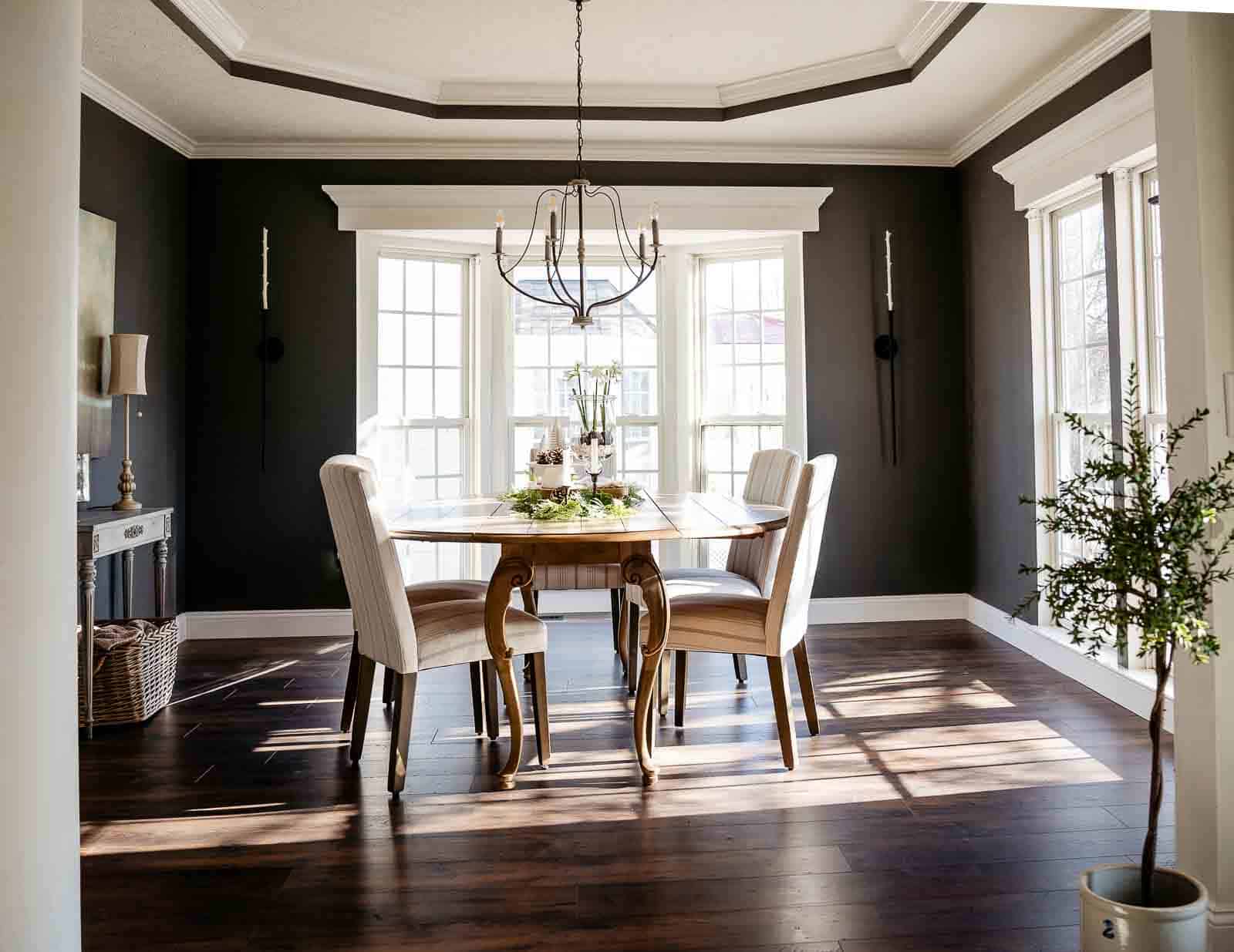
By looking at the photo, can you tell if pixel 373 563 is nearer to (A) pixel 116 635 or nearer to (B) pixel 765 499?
(A) pixel 116 635

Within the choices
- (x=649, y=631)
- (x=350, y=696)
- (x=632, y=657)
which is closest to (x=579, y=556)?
(x=649, y=631)

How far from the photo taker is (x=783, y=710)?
2.94 m

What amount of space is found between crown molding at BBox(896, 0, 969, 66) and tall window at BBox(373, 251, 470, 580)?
2.59 meters

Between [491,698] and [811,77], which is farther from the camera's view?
[811,77]

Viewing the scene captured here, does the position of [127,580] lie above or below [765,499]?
below

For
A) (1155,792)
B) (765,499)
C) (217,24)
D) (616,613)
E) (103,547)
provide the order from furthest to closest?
(616,613)
(765,499)
(217,24)
(103,547)
(1155,792)

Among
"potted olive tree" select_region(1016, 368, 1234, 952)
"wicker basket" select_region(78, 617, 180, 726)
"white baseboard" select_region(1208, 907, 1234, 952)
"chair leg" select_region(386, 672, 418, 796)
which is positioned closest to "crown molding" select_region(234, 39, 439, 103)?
"wicker basket" select_region(78, 617, 180, 726)

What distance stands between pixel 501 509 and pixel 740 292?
8.15 ft

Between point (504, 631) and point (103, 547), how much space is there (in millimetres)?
1608

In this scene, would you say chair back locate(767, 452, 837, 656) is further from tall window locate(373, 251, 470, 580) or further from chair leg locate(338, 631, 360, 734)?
tall window locate(373, 251, 470, 580)

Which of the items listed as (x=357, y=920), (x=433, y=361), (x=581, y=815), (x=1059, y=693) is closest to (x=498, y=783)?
(x=581, y=815)

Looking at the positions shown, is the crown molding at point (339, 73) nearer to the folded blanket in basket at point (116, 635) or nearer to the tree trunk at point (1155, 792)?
the folded blanket in basket at point (116, 635)

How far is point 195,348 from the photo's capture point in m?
4.94

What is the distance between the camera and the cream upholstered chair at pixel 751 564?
11.6 feet
